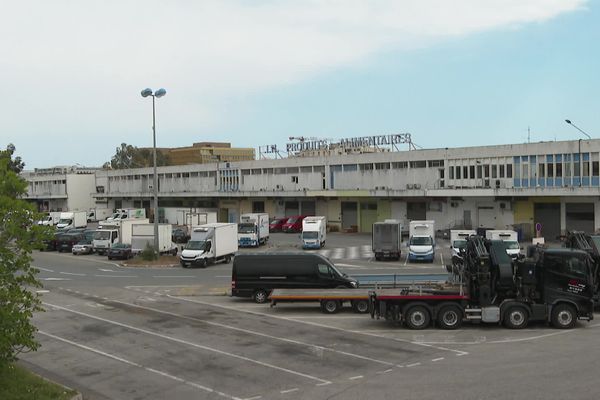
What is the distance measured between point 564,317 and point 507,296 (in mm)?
1867

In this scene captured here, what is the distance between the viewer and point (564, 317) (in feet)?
65.8

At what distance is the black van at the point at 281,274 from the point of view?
84.8 feet

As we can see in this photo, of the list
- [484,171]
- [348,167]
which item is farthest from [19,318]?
[348,167]

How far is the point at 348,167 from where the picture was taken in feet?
227

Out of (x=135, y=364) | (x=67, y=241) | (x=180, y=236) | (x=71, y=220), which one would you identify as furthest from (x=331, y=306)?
(x=71, y=220)

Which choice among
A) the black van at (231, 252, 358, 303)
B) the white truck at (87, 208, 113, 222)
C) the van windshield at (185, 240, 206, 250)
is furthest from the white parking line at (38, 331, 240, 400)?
the white truck at (87, 208, 113, 222)

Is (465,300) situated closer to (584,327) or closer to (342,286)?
(584,327)

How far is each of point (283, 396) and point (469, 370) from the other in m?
4.78

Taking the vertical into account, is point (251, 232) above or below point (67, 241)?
above

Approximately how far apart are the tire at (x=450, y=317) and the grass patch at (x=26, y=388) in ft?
38.5

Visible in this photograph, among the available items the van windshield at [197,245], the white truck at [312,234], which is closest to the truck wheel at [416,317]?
the van windshield at [197,245]

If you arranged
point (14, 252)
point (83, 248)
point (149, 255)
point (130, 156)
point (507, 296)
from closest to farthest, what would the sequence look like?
point (14, 252) → point (507, 296) → point (149, 255) → point (83, 248) → point (130, 156)

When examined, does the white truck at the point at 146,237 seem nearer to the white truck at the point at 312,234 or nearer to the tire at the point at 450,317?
the white truck at the point at 312,234

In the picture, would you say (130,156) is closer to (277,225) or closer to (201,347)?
(277,225)
